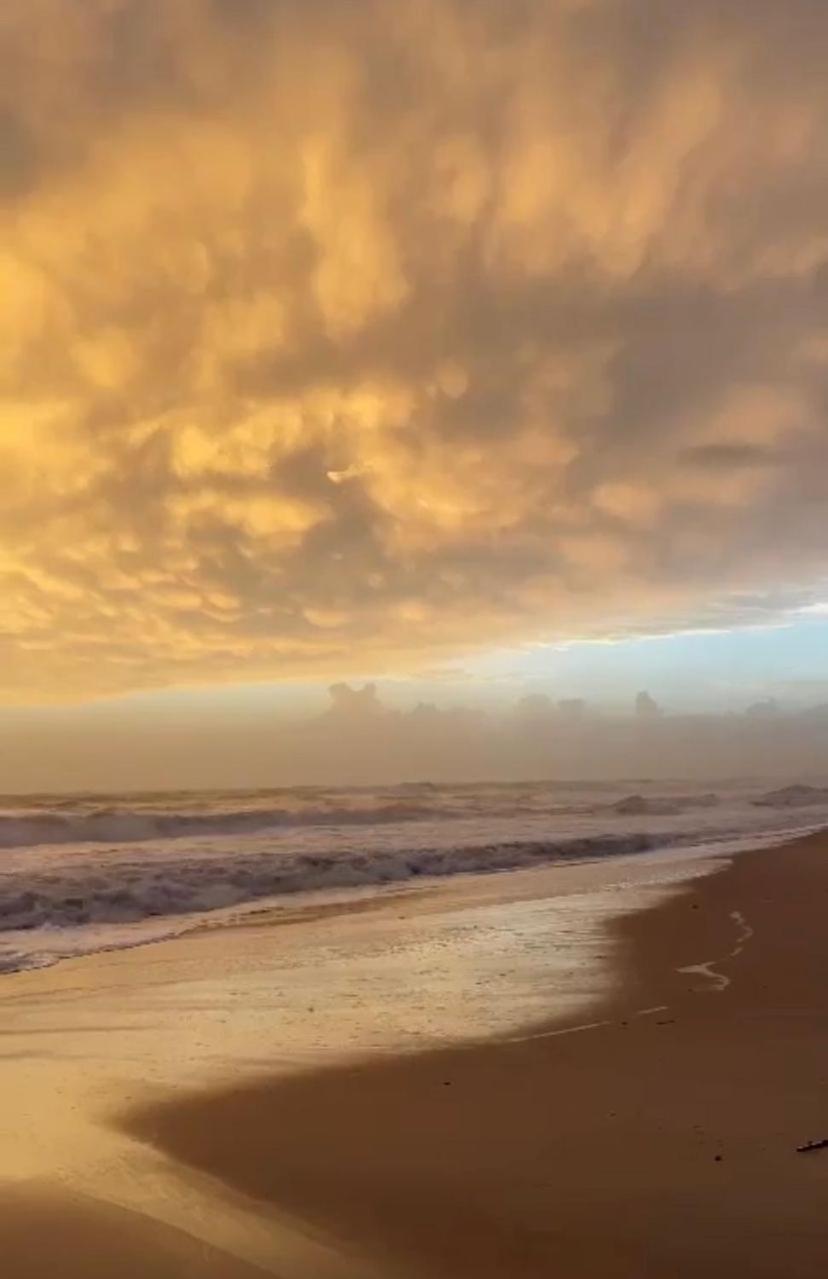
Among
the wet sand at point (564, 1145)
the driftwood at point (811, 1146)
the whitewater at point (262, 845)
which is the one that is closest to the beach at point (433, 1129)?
the wet sand at point (564, 1145)

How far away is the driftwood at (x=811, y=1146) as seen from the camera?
4.99 m

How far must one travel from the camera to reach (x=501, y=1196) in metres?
4.67

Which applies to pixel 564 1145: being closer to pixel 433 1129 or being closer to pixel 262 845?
pixel 433 1129

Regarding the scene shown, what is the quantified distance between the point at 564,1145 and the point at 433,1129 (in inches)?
31.0

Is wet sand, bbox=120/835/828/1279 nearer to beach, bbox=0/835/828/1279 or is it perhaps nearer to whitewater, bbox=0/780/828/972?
beach, bbox=0/835/828/1279

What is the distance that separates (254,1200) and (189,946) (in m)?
8.81

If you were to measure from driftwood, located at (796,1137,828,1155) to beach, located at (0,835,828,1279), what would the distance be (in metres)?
0.12

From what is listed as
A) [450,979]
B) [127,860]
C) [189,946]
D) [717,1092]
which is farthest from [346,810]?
[717,1092]

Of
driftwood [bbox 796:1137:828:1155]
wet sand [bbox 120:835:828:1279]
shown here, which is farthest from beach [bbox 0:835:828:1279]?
driftwood [bbox 796:1137:828:1155]

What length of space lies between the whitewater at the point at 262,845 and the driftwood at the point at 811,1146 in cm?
972

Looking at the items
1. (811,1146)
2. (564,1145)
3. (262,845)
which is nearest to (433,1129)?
(564,1145)

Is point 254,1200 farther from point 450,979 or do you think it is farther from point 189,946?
point 189,946

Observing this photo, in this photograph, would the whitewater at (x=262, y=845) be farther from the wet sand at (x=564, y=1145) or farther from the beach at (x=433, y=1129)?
the wet sand at (x=564, y=1145)

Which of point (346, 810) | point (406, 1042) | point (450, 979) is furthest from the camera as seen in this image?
point (346, 810)
